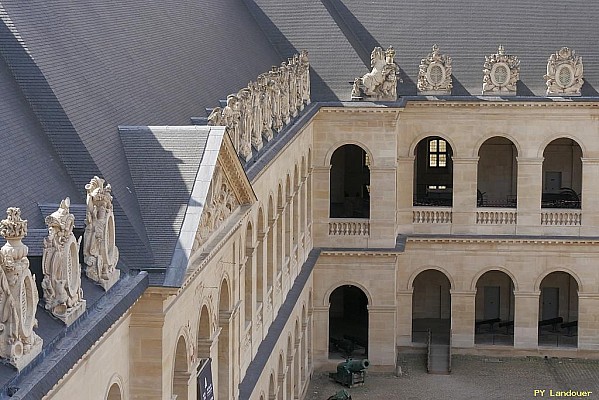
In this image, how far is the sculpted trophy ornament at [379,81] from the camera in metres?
50.2

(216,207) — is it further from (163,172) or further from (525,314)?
(525,314)

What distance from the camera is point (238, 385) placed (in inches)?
1214

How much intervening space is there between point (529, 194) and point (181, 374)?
30561mm

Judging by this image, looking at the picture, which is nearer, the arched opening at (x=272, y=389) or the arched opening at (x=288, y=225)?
the arched opening at (x=272, y=389)

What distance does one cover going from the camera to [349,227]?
51062 mm

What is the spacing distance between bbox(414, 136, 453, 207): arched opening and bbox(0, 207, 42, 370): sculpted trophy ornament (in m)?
42.4

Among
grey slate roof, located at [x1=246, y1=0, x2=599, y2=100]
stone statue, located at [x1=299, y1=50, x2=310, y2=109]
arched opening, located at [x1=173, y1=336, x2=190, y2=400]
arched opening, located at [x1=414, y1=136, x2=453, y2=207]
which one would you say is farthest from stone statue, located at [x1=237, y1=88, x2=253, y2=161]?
arched opening, located at [x1=414, y1=136, x2=453, y2=207]

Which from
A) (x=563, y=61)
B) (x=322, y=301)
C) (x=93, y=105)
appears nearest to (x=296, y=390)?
(x=322, y=301)

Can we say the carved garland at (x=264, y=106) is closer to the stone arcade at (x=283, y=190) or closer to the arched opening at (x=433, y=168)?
the stone arcade at (x=283, y=190)

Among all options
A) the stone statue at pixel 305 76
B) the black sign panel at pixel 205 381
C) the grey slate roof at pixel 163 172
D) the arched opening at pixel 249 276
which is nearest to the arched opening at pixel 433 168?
the stone statue at pixel 305 76

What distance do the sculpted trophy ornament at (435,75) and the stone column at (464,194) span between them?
2827mm

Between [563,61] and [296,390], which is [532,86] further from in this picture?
[296,390]

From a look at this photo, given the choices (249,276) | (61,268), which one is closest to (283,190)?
(249,276)

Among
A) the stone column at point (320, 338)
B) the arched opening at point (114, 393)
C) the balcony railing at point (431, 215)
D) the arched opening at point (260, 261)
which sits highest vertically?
the balcony railing at point (431, 215)
